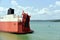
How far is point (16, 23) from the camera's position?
69.7 feet

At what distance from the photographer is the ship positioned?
69.4 ft

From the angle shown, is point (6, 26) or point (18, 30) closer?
point (18, 30)

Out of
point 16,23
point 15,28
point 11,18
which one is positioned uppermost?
point 11,18

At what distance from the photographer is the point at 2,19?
968 inches

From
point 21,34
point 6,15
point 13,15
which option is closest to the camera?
point 21,34

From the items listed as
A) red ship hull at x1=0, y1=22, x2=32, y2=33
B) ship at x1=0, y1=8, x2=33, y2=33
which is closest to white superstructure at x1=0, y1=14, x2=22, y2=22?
ship at x1=0, y1=8, x2=33, y2=33

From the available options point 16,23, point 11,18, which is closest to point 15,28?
point 16,23

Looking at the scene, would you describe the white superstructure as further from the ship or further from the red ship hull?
the red ship hull

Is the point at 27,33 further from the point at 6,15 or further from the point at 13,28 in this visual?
the point at 6,15

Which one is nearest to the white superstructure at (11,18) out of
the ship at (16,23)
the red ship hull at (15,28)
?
the ship at (16,23)

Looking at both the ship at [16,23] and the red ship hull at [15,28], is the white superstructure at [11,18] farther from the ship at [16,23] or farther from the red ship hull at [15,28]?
the red ship hull at [15,28]

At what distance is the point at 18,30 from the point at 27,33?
1.14 meters

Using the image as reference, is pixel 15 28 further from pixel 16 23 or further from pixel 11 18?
pixel 11 18

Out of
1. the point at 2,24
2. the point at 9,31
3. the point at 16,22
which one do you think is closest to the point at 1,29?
the point at 2,24
